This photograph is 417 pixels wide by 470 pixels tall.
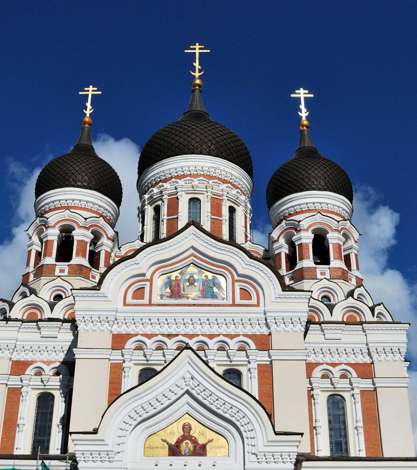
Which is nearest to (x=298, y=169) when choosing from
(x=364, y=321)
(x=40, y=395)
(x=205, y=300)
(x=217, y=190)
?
(x=217, y=190)

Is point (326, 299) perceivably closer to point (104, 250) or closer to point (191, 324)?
point (191, 324)

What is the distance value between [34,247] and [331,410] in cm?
955

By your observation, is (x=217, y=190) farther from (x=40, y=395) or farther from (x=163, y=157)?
(x=40, y=395)

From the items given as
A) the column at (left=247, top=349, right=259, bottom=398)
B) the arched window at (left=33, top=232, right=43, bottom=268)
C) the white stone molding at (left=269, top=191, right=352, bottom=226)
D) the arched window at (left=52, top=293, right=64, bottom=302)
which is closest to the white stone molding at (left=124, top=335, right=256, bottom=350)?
the column at (left=247, top=349, right=259, bottom=398)

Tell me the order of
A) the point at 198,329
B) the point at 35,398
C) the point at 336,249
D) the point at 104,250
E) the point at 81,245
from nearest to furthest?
the point at 198,329, the point at 35,398, the point at 336,249, the point at 81,245, the point at 104,250

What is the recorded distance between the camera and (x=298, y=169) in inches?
874

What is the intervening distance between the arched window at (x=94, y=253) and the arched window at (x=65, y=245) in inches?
22.1

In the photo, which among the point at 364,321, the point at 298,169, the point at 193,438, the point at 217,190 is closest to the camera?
the point at 193,438

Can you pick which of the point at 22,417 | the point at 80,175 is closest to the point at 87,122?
the point at 80,175

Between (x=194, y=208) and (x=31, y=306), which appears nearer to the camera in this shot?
(x=31, y=306)

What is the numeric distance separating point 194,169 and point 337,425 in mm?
8155

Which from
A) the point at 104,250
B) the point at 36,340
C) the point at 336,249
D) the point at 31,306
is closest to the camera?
the point at 36,340

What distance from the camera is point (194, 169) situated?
20.9m

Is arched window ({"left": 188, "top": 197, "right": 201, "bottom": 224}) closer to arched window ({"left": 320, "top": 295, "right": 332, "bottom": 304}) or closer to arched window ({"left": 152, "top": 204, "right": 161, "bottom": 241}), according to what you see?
arched window ({"left": 152, "top": 204, "right": 161, "bottom": 241})
